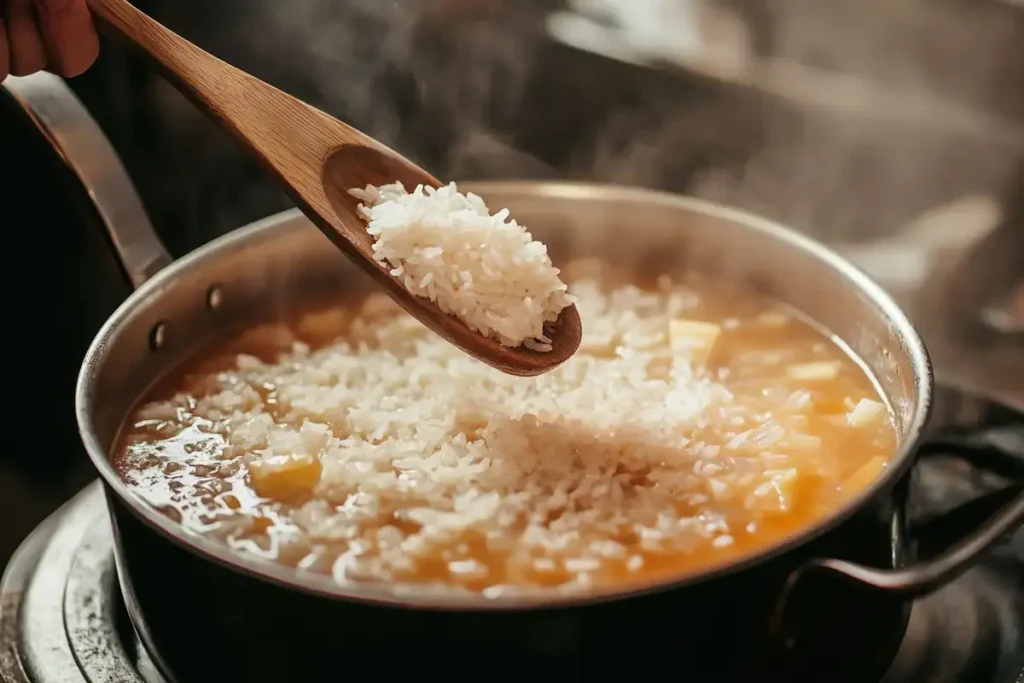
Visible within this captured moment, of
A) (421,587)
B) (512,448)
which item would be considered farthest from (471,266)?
(421,587)

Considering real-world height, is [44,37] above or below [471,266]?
above

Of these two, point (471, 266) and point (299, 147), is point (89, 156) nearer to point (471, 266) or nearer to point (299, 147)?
point (299, 147)

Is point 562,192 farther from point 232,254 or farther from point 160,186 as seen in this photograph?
point 160,186

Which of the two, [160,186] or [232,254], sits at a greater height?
[232,254]

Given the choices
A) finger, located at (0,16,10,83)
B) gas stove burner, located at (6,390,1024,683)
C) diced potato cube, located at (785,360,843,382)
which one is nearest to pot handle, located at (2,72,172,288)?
finger, located at (0,16,10,83)

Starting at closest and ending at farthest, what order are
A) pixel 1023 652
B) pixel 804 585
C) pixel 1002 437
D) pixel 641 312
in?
pixel 804 585 → pixel 1023 652 → pixel 1002 437 → pixel 641 312

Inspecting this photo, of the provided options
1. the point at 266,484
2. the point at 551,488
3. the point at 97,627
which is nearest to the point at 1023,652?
the point at 551,488
